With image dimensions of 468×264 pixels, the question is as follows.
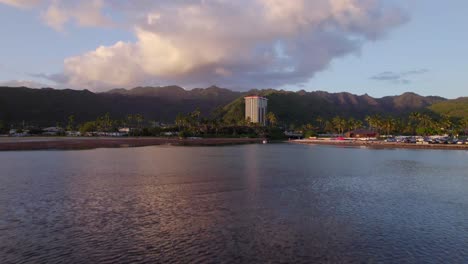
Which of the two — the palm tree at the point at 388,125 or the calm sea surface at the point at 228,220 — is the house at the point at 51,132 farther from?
the palm tree at the point at 388,125

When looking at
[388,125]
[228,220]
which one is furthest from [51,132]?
[228,220]

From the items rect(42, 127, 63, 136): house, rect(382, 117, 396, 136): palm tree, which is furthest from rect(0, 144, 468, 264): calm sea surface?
rect(382, 117, 396, 136): palm tree

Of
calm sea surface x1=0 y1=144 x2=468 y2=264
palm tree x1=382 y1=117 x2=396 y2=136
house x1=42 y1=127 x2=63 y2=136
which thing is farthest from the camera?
palm tree x1=382 y1=117 x2=396 y2=136

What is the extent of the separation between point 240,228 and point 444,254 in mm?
9317

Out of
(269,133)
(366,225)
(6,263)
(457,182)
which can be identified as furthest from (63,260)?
(269,133)

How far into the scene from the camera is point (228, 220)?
21.8 metres

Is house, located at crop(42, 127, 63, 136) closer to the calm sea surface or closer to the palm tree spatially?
the calm sea surface

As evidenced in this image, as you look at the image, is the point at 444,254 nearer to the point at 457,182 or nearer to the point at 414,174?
the point at 457,182

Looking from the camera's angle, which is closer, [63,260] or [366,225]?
[63,260]

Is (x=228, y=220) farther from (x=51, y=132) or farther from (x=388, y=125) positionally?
(x=51, y=132)

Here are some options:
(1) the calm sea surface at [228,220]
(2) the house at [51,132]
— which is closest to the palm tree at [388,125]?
(2) the house at [51,132]

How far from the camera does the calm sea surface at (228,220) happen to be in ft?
53.7

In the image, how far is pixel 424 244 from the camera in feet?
59.0

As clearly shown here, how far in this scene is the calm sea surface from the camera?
1636 centimetres
